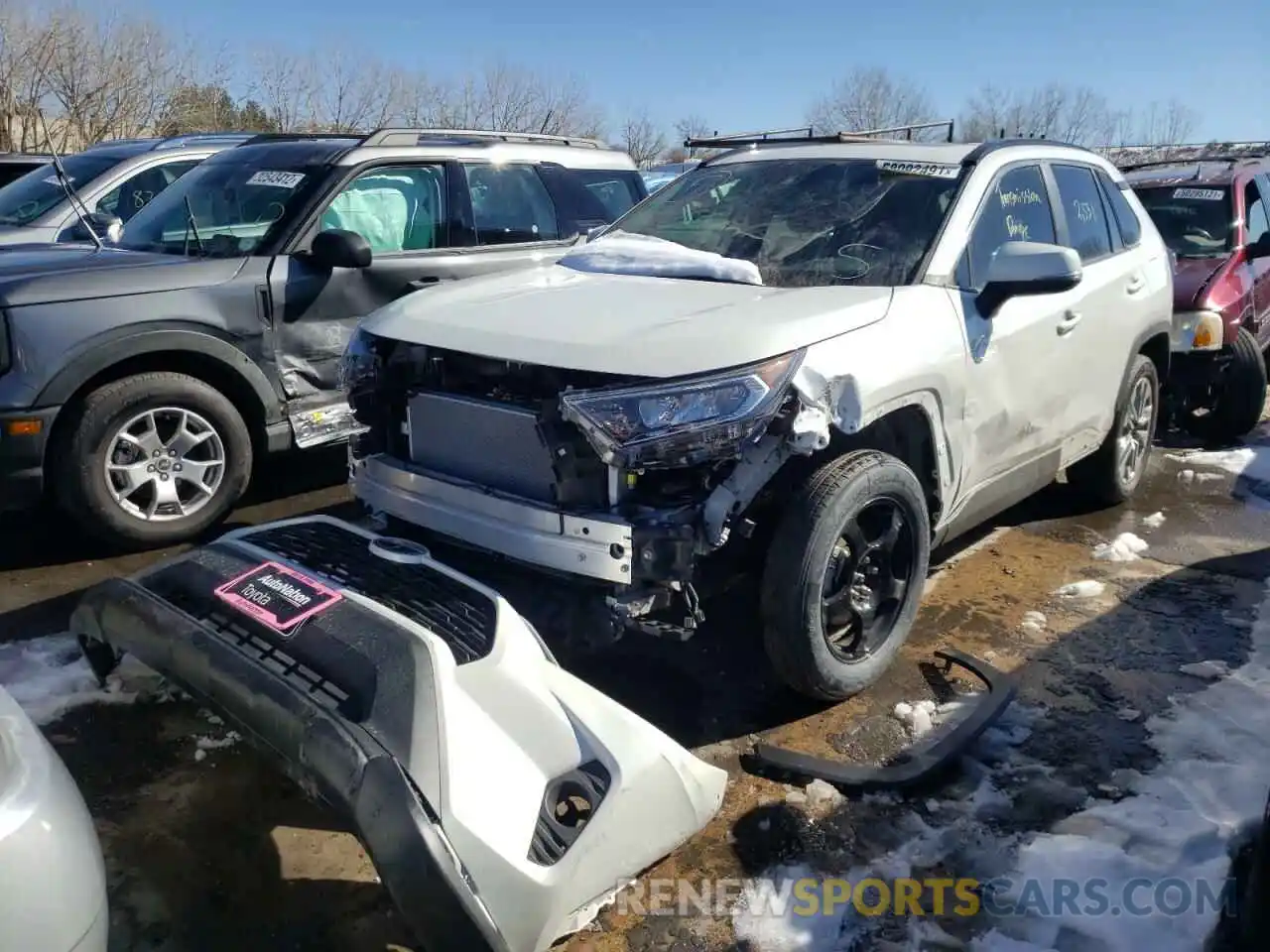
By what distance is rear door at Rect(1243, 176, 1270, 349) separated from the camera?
24.5ft

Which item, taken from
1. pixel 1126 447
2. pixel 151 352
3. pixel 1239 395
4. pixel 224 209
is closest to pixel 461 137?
pixel 224 209

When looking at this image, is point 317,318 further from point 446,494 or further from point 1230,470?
point 1230,470

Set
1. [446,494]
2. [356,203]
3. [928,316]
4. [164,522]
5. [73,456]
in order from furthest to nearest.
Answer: [356,203] < [164,522] < [73,456] < [928,316] < [446,494]

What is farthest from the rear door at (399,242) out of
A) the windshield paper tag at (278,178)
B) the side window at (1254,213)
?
the side window at (1254,213)

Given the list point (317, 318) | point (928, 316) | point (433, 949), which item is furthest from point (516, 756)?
point (317, 318)

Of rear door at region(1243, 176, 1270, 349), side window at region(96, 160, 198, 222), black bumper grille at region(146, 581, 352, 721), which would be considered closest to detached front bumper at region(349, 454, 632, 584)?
black bumper grille at region(146, 581, 352, 721)

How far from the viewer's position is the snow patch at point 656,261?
3.75 metres

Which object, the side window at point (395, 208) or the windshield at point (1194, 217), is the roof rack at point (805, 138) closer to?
the side window at point (395, 208)

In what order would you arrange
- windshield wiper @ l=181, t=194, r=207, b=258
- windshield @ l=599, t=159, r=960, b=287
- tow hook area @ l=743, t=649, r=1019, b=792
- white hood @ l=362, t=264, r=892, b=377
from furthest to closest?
windshield wiper @ l=181, t=194, r=207, b=258, windshield @ l=599, t=159, r=960, b=287, tow hook area @ l=743, t=649, r=1019, b=792, white hood @ l=362, t=264, r=892, b=377

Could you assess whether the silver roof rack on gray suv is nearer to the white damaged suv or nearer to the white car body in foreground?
the white damaged suv

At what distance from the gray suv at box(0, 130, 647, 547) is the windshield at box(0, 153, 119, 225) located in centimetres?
239

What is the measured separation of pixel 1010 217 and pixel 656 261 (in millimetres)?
1484

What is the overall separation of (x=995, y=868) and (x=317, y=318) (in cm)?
398

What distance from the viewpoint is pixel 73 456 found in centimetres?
441
